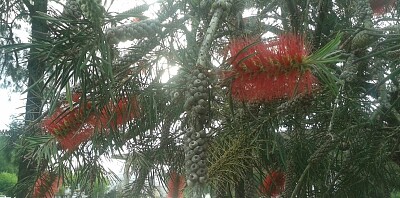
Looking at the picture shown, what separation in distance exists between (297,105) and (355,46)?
456 millimetres

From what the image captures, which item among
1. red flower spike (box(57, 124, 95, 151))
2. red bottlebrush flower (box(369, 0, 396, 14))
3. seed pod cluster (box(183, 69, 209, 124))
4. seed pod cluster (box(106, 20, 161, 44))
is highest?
red bottlebrush flower (box(369, 0, 396, 14))

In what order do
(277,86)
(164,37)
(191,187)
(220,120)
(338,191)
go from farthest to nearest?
(338,191)
(220,120)
(164,37)
(277,86)
(191,187)

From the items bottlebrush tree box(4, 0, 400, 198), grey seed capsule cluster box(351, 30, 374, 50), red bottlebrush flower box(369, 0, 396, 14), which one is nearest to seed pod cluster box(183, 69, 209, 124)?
bottlebrush tree box(4, 0, 400, 198)

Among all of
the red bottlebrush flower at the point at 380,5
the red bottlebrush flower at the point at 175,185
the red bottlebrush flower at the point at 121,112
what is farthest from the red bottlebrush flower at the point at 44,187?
the red bottlebrush flower at the point at 380,5

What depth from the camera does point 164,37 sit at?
1.03m

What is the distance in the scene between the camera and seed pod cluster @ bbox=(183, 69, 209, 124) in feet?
2.47

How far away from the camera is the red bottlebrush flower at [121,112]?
110cm

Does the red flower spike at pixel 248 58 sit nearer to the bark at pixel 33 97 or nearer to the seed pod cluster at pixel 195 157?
the seed pod cluster at pixel 195 157

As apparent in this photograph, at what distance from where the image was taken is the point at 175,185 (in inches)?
65.9

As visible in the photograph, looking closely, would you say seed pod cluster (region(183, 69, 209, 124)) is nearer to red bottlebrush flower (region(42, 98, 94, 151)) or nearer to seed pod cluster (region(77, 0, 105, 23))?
seed pod cluster (region(77, 0, 105, 23))

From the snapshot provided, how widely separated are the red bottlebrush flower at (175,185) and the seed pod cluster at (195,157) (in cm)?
91

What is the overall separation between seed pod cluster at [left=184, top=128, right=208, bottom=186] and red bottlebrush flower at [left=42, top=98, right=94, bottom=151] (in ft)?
1.14

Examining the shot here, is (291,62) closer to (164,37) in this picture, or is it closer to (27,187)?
(164,37)

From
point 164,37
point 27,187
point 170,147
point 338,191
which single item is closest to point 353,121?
point 338,191
